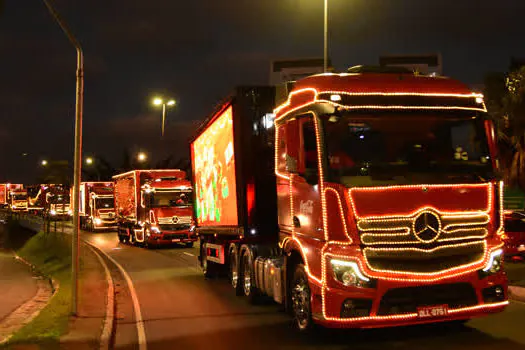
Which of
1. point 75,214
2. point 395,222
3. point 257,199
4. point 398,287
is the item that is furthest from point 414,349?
point 75,214

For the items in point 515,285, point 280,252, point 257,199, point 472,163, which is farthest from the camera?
point 515,285

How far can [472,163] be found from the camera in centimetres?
882

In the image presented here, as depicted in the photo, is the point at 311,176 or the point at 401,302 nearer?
the point at 401,302

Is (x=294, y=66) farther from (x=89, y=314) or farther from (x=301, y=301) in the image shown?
(x=301, y=301)

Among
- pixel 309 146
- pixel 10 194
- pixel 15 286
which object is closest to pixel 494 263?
pixel 309 146

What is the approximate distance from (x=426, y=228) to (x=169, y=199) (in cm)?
2330

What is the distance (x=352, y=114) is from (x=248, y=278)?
5464mm

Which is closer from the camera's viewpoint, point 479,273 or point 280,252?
point 479,273

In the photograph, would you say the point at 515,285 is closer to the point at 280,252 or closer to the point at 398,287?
the point at 280,252

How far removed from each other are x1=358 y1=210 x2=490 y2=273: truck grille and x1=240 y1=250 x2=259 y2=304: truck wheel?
456 cm

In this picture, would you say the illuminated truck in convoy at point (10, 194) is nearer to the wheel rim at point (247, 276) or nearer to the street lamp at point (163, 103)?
the street lamp at point (163, 103)

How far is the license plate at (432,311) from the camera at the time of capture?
27.3ft

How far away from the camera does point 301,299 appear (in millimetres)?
9523

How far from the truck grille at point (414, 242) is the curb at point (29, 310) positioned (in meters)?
5.40
